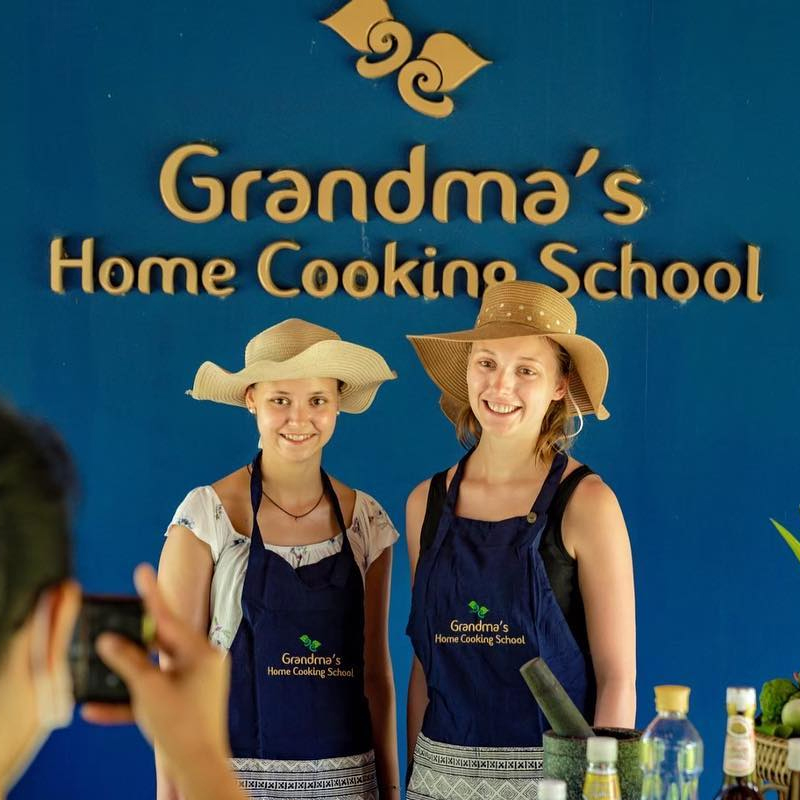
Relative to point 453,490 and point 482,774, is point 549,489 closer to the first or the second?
point 453,490

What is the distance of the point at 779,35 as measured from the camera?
168 inches

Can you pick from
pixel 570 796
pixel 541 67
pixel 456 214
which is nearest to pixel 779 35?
pixel 541 67

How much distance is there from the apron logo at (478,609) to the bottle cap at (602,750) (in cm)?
86

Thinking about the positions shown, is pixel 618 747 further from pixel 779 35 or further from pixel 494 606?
pixel 779 35

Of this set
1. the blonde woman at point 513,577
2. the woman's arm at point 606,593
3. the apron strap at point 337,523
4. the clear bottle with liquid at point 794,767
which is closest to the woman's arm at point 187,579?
the apron strap at point 337,523

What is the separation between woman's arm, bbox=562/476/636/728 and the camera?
112 inches

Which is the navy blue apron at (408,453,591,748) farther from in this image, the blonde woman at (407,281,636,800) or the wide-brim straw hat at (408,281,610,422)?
the wide-brim straw hat at (408,281,610,422)

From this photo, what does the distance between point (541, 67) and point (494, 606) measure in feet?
6.74

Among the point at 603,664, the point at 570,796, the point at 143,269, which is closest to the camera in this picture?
the point at 570,796

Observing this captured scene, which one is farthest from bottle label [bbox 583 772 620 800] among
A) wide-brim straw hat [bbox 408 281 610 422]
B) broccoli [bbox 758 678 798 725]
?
wide-brim straw hat [bbox 408 281 610 422]

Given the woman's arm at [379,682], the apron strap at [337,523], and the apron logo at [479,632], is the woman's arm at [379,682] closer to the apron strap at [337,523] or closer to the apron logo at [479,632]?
the apron strap at [337,523]

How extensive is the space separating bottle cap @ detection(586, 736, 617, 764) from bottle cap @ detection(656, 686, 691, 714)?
0.16 m

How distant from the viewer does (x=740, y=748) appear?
7.07ft

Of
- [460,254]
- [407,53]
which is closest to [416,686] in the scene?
[460,254]
